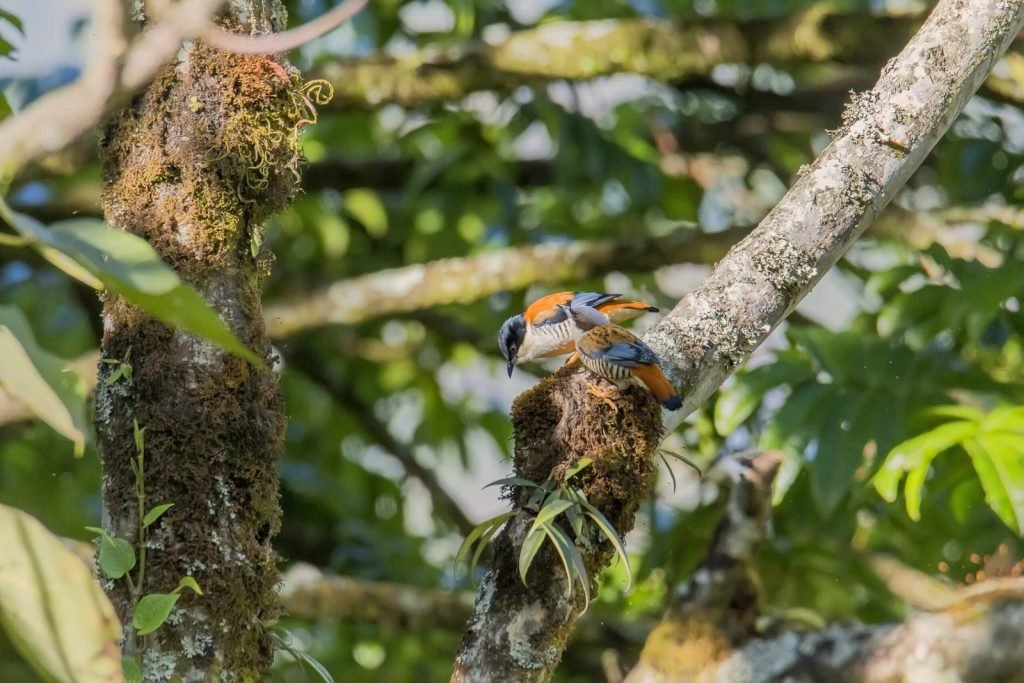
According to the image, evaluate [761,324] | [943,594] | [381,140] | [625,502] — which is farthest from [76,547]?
[381,140]

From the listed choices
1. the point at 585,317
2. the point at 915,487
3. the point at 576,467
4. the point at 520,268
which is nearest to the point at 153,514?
the point at 576,467

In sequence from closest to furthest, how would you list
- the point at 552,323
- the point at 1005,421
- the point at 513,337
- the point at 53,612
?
the point at 53,612 → the point at 552,323 → the point at 1005,421 → the point at 513,337

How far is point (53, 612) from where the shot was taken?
1262 millimetres

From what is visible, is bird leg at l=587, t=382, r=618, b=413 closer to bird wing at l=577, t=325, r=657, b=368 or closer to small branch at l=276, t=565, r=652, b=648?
bird wing at l=577, t=325, r=657, b=368

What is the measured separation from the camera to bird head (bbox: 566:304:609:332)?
276cm

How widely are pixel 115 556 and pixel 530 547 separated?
628mm

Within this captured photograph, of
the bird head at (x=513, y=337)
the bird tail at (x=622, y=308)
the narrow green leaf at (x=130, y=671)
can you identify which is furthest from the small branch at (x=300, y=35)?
the bird head at (x=513, y=337)

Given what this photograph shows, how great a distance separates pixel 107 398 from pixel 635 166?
386 centimetres

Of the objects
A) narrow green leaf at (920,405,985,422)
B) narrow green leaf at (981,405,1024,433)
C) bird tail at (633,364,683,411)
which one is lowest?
bird tail at (633,364,683,411)

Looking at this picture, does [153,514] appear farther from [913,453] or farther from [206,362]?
[913,453]

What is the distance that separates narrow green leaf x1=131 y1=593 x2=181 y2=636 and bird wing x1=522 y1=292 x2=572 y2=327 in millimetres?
1577

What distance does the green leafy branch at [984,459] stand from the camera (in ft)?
10.7

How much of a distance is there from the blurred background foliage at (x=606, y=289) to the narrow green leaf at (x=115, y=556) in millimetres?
2366

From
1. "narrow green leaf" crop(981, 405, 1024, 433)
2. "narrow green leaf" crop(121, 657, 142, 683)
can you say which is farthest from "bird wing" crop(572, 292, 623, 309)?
"narrow green leaf" crop(121, 657, 142, 683)
